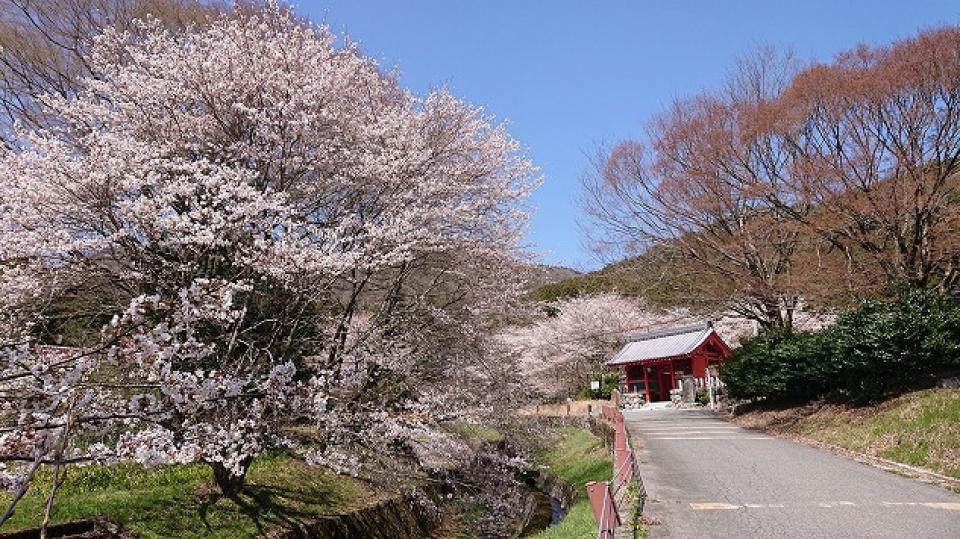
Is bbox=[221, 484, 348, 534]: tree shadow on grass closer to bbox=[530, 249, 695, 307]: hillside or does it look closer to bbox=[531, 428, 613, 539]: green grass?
bbox=[531, 428, 613, 539]: green grass

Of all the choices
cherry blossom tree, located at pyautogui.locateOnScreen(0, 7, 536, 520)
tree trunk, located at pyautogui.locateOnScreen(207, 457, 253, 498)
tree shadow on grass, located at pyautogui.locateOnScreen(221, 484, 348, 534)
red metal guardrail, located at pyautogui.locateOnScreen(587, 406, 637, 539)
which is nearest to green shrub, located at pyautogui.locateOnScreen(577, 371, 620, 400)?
cherry blossom tree, located at pyautogui.locateOnScreen(0, 7, 536, 520)

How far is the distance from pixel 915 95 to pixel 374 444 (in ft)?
54.1

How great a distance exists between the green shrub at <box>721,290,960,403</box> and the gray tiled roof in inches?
Result: 639

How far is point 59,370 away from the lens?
396cm

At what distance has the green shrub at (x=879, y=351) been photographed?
605 inches

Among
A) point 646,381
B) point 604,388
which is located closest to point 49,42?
point 604,388

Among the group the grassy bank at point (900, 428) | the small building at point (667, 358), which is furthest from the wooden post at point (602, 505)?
the small building at point (667, 358)

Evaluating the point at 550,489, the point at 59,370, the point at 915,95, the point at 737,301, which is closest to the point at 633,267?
the point at 737,301

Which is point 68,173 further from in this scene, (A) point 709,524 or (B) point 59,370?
(A) point 709,524

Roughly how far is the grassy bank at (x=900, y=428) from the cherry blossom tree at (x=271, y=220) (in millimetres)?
8213

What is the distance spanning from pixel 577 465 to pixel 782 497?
1103cm

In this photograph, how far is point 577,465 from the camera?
19.8 metres

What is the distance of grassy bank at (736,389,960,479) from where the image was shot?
1199 centimetres

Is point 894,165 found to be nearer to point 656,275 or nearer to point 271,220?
point 656,275
